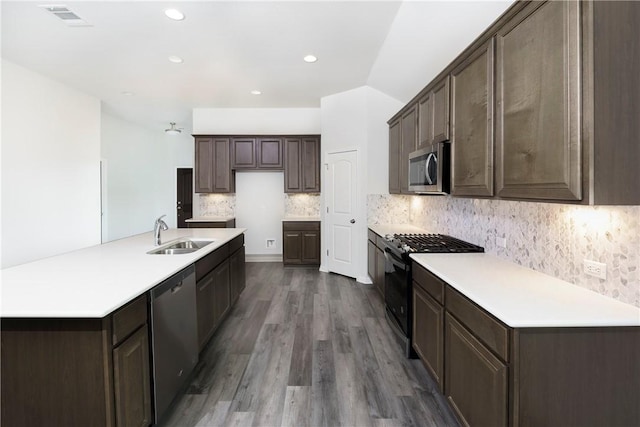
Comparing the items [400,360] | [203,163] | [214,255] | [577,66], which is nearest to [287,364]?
[400,360]

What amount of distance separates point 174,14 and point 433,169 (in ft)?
8.99

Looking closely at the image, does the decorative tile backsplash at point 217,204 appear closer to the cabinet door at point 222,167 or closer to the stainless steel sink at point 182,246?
the cabinet door at point 222,167

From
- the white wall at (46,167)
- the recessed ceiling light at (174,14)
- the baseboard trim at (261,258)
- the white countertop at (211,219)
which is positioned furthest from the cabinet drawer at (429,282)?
the white wall at (46,167)

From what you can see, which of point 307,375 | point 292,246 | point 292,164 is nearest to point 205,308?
point 307,375

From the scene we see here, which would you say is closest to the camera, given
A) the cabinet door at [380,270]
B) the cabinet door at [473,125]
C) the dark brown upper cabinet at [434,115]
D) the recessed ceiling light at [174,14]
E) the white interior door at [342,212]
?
→ the cabinet door at [473,125]

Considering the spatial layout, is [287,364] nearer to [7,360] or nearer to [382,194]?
[7,360]

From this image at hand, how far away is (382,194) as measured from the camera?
15.9 feet

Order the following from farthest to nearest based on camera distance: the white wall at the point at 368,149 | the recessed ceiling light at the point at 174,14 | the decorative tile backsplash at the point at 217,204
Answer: the decorative tile backsplash at the point at 217,204
the white wall at the point at 368,149
the recessed ceiling light at the point at 174,14

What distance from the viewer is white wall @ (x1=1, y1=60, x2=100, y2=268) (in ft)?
13.5

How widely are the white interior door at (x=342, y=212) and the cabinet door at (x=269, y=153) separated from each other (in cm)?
119

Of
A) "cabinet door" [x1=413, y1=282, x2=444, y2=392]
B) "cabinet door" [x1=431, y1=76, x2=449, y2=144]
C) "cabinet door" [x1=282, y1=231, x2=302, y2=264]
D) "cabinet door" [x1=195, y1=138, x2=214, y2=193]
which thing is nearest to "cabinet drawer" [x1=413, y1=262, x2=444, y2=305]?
"cabinet door" [x1=413, y1=282, x2=444, y2=392]

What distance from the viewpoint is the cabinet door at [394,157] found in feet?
13.5

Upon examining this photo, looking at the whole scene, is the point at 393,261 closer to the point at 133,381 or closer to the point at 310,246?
the point at 133,381

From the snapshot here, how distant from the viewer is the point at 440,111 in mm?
2686
